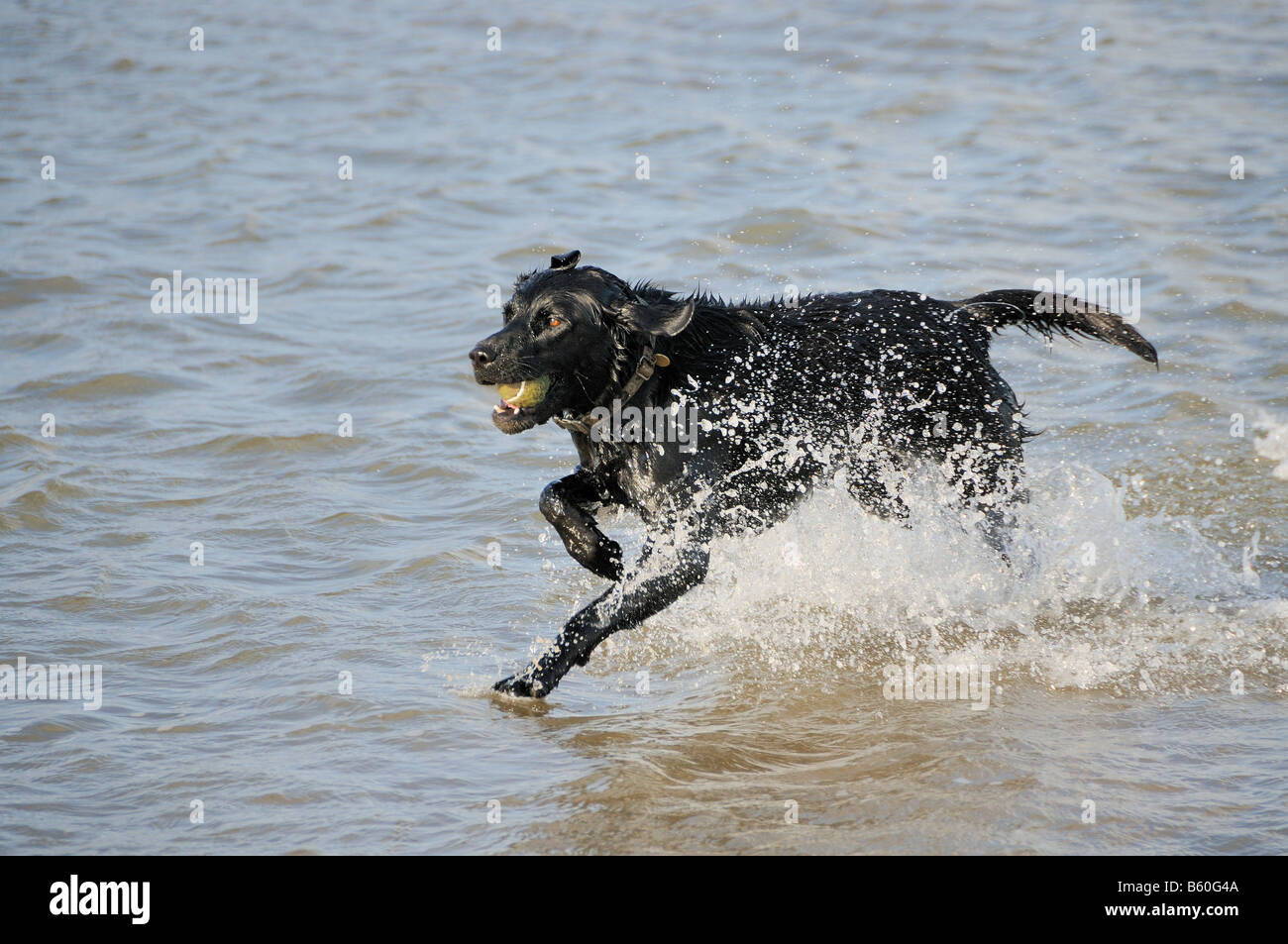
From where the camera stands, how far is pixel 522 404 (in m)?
4.93

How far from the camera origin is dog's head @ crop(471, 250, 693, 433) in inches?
192

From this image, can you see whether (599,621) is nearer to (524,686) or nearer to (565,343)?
(524,686)

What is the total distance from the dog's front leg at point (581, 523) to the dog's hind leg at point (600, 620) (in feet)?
1.08

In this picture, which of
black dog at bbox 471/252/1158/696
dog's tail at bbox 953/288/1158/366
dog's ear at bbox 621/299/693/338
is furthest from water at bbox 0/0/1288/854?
dog's ear at bbox 621/299/693/338

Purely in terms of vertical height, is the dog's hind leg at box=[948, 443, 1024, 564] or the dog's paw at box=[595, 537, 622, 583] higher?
the dog's hind leg at box=[948, 443, 1024, 564]

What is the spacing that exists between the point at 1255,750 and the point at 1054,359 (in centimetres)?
480

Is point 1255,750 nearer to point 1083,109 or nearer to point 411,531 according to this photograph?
point 411,531

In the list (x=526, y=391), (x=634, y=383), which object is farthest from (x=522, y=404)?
(x=634, y=383)

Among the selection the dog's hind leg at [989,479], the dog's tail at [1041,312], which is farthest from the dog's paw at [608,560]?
the dog's tail at [1041,312]

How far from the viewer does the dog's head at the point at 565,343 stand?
4883mm

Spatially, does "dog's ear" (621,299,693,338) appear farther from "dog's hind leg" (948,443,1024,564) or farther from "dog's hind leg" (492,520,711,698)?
"dog's hind leg" (948,443,1024,564)

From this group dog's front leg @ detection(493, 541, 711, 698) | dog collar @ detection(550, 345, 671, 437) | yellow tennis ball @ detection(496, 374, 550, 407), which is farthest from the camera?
dog collar @ detection(550, 345, 671, 437)

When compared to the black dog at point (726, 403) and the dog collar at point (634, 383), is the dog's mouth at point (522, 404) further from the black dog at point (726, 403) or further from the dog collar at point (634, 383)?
the dog collar at point (634, 383)

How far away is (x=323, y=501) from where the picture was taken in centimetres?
712
